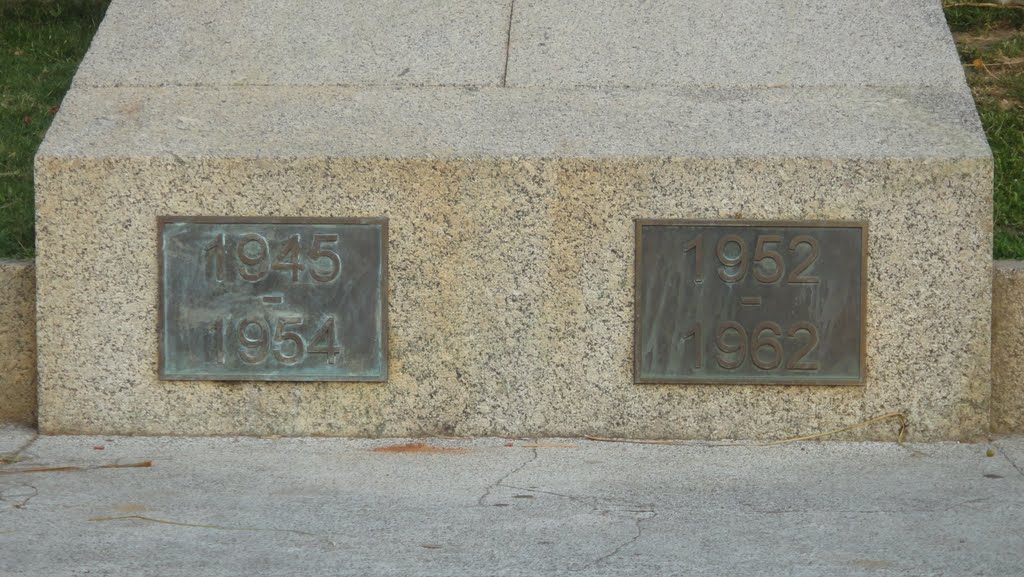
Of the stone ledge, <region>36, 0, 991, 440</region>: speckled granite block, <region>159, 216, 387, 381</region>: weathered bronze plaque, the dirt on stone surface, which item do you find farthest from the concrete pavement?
the stone ledge

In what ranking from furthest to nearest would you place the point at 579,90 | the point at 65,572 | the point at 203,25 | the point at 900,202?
1. the point at 203,25
2. the point at 579,90
3. the point at 900,202
4. the point at 65,572

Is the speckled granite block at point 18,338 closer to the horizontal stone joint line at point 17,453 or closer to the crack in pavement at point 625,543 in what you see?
the horizontal stone joint line at point 17,453

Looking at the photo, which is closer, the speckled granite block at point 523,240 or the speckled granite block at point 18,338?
the speckled granite block at point 523,240

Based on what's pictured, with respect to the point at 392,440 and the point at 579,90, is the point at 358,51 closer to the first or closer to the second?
the point at 579,90

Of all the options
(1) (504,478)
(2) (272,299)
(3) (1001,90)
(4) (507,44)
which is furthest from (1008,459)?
(3) (1001,90)

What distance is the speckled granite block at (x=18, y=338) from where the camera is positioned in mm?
5004

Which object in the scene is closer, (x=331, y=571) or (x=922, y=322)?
(x=331, y=571)

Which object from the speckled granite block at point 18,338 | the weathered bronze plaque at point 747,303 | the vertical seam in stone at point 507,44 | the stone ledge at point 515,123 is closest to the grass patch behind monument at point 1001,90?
the stone ledge at point 515,123

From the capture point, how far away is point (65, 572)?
3.44 m

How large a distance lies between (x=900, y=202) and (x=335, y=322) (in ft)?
7.07

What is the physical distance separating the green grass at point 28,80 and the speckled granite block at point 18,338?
86 cm

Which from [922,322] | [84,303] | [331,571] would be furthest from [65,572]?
[922,322]

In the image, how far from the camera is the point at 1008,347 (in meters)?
4.87

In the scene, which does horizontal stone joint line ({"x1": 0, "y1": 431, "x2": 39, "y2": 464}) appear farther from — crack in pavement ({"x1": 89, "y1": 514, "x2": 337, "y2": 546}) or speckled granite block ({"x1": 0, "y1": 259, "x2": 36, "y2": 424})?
crack in pavement ({"x1": 89, "y1": 514, "x2": 337, "y2": 546})
